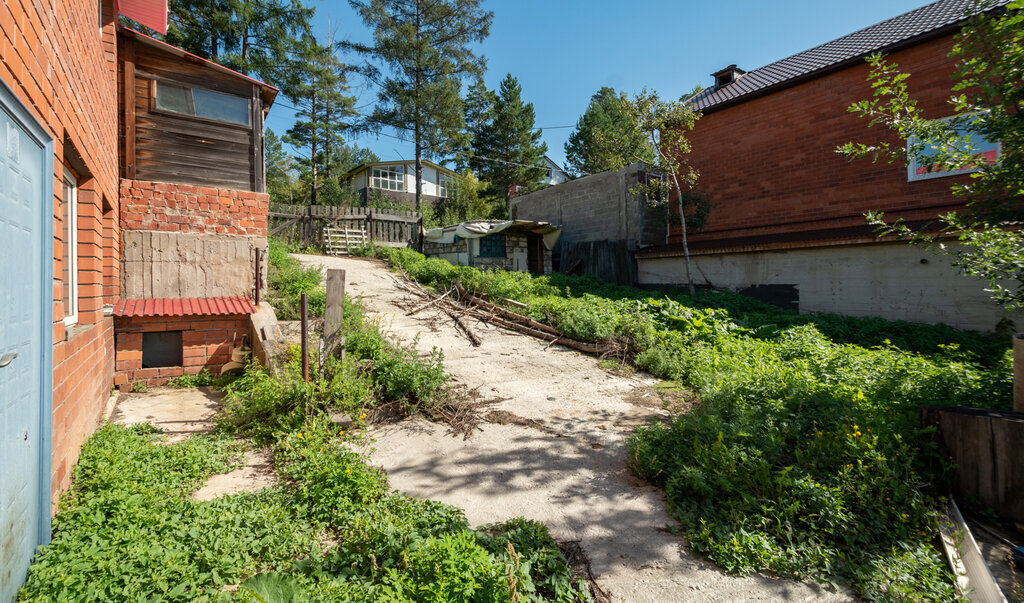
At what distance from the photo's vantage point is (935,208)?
8875 millimetres

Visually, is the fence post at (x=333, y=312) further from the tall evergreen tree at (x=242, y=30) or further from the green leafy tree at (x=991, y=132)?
the tall evergreen tree at (x=242, y=30)

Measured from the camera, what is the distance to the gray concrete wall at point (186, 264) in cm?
632

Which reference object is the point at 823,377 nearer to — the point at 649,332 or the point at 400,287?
the point at 649,332

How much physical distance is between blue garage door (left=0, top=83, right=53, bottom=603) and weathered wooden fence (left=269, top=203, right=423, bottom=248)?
41.0 feet

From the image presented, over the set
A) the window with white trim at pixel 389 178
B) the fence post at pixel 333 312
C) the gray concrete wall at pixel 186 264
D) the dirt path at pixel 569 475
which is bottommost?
the dirt path at pixel 569 475

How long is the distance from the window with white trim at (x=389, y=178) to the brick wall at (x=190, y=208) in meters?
24.7

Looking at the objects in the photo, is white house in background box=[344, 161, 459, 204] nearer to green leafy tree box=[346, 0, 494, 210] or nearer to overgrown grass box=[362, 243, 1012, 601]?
green leafy tree box=[346, 0, 494, 210]

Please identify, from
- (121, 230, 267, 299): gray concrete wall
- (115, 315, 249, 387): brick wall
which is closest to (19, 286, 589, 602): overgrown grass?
(115, 315, 249, 387): brick wall

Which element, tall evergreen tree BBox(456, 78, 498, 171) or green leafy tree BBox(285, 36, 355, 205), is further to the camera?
tall evergreen tree BBox(456, 78, 498, 171)

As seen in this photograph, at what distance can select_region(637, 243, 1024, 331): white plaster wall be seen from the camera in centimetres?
788

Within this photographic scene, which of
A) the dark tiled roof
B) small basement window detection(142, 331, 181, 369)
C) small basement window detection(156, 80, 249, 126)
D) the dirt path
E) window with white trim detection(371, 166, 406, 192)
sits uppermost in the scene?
window with white trim detection(371, 166, 406, 192)

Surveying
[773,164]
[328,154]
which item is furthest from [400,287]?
[328,154]

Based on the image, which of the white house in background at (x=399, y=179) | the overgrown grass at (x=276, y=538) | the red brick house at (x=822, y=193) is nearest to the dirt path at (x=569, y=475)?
the overgrown grass at (x=276, y=538)

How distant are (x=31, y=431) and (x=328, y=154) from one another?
28342 millimetres
